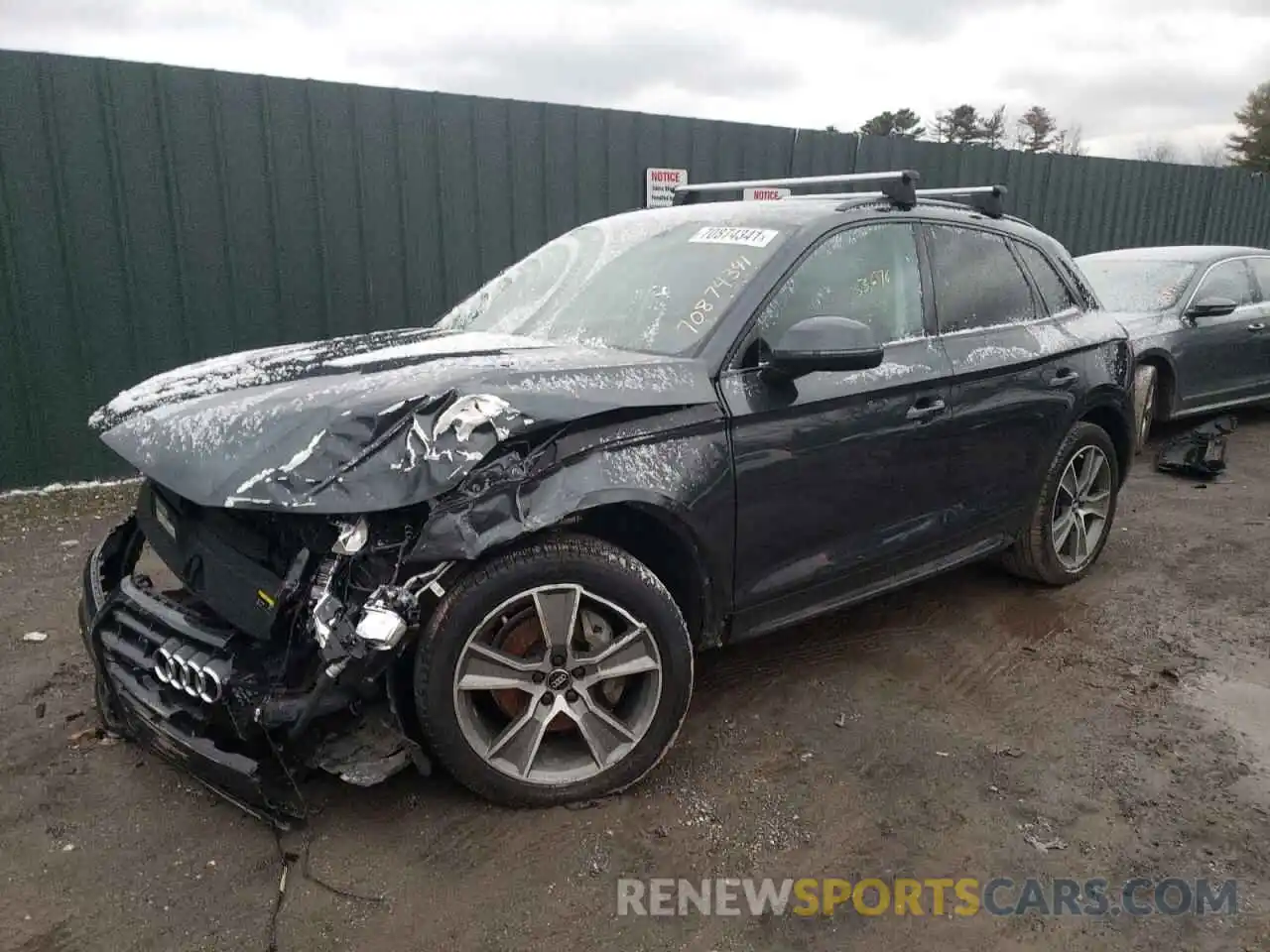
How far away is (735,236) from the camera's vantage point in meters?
3.40

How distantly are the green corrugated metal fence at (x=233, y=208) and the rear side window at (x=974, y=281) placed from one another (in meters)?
4.48

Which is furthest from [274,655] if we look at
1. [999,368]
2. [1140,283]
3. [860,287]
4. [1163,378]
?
[1140,283]

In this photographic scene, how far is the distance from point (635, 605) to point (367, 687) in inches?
31.3

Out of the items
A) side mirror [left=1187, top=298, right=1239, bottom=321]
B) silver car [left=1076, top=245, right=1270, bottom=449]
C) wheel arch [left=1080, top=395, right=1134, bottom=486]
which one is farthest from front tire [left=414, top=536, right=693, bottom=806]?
side mirror [left=1187, top=298, right=1239, bottom=321]

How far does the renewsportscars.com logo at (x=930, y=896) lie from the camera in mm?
2408

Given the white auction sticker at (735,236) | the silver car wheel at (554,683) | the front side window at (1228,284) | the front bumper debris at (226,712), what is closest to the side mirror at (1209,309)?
the front side window at (1228,284)

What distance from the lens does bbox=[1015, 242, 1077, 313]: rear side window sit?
429 centimetres

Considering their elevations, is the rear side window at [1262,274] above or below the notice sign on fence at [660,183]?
below

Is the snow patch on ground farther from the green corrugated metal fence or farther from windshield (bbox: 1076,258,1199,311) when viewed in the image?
windshield (bbox: 1076,258,1199,311)

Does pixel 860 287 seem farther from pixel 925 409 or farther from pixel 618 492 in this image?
pixel 618 492

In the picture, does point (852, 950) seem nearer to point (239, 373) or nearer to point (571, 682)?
point (571, 682)

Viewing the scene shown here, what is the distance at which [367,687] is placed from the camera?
243 centimetres

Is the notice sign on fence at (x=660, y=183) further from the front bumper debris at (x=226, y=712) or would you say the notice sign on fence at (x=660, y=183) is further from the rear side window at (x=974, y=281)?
the front bumper debris at (x=226, y=712)

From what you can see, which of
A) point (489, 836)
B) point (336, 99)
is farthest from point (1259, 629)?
point (336, 99)
